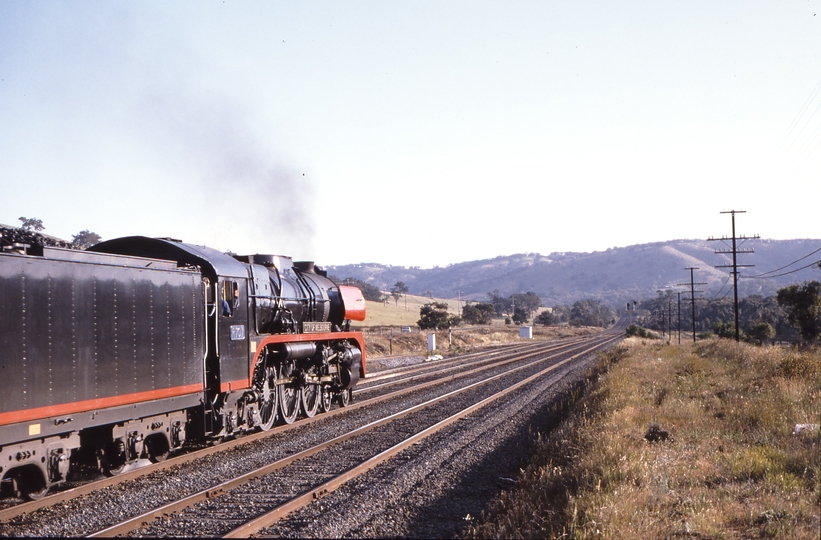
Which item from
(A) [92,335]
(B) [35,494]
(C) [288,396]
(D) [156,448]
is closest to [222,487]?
(B) [35,494]

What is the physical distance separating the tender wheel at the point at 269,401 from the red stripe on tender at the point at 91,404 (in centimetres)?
253

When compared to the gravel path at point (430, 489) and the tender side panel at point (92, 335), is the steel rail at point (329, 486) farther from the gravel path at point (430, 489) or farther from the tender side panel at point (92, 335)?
the tender side panel at point (92, 335)

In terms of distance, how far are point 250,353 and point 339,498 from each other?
467 cm

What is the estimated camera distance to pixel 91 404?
8312 millimetres

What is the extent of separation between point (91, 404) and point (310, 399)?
24.3ft

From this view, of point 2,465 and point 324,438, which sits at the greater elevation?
point 2,465

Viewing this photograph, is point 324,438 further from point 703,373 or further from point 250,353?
point 703,373

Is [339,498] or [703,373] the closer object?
[339,498]

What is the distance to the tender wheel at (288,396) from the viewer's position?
14000 millimetres

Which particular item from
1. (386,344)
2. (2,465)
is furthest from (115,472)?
(386,344)

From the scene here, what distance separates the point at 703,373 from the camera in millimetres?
22344

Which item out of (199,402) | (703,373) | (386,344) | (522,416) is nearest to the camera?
(199,402)

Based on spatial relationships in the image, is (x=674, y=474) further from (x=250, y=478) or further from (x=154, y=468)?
(x=154, y=468)

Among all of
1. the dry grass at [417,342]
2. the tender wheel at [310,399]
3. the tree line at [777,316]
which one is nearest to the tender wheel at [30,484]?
the tender wheel at [310,399]
